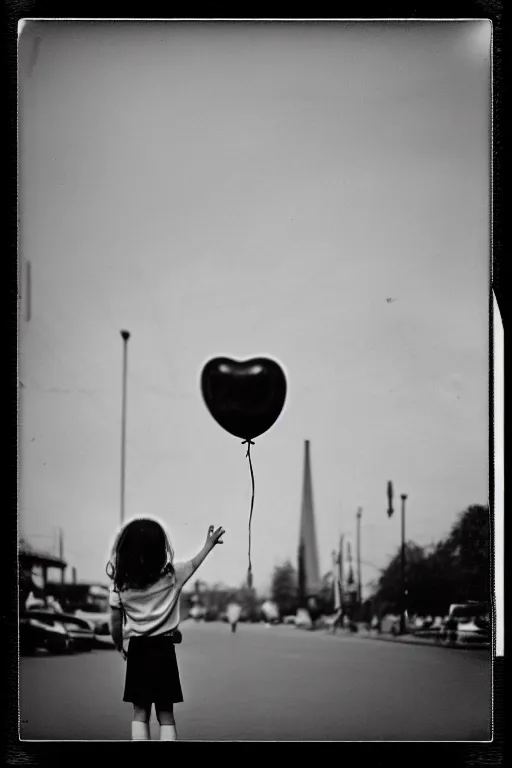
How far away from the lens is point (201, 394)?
384 cm

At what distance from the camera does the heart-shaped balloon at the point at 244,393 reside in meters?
3.79

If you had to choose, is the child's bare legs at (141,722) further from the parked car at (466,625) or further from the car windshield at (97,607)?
the parked car at (466,625)

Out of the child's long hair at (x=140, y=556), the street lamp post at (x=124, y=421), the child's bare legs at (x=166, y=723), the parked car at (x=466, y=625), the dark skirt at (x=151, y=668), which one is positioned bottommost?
the child's bare legs at (x=166, y=723)

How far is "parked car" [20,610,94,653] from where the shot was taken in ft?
12.5

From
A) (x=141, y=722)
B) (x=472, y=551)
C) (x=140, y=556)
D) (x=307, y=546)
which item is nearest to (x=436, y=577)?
(x=472, y=551)

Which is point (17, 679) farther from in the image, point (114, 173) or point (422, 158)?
point (422, 158)

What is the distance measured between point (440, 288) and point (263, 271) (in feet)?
2.23

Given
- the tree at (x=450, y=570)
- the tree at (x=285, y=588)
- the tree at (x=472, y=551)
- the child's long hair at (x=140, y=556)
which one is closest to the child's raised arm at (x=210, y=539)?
the child's long hair at (x=140, y=556)

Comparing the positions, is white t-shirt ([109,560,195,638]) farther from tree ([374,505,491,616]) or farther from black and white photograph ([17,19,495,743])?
tree ([374,505,491,616])

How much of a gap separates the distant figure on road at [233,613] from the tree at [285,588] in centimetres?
14

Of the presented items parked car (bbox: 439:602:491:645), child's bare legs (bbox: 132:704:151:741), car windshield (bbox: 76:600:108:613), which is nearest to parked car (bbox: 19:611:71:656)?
car windshield (bbox: 76:600:108:613)

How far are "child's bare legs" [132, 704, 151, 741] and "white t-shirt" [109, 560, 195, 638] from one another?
0.28m

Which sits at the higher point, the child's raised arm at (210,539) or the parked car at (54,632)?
the child's raised arm at (210,539)
